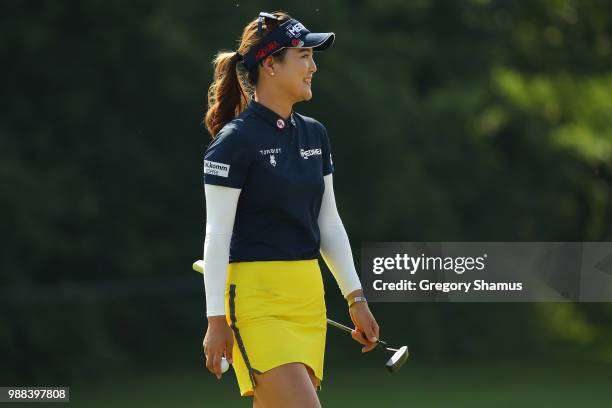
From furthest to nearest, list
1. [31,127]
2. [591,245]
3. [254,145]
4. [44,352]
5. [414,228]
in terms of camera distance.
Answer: [414,228], [31,127], [44,352], [591,245], [254,145]

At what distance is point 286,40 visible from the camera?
4.54m

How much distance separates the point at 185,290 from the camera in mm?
15141

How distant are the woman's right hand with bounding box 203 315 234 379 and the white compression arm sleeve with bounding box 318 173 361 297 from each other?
1.86ft

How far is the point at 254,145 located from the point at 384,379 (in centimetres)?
1071

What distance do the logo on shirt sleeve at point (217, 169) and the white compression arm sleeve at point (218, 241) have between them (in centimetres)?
4

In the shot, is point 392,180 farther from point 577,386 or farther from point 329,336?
point 577,386

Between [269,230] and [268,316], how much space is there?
284mm

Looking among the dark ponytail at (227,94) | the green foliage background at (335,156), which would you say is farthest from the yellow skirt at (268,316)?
the green foliage background at (335,156)

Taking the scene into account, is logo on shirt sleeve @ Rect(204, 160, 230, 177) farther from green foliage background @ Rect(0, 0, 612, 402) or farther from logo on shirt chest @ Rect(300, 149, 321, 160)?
green foliage background @ Rect(0, 0, 612, 402)

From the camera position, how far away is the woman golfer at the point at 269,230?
172 inches

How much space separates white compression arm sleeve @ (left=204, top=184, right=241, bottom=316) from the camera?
14.2ft

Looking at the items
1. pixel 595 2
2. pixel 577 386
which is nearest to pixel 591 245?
pixel 577 386

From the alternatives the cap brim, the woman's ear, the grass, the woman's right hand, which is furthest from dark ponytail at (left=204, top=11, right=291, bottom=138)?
the grass

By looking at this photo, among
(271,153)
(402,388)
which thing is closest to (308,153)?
(271,153)
